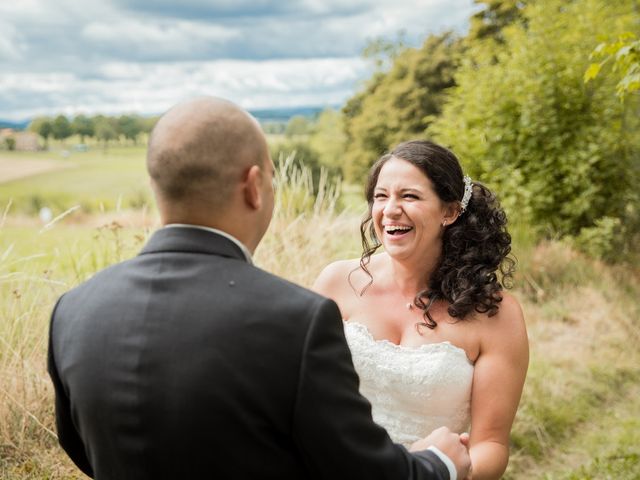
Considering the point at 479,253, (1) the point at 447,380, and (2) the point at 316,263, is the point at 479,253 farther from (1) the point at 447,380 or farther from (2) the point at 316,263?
(2) the point at 316,263

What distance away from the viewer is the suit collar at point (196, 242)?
5.62ft

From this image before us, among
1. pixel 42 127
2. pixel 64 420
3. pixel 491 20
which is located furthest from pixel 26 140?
pixel 64 420

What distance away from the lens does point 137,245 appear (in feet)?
19.6

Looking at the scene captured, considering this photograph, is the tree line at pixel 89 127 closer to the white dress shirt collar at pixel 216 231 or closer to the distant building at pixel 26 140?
the distant building at pixel 26 140

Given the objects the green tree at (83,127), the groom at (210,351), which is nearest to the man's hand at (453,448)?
the groom at (210,351)

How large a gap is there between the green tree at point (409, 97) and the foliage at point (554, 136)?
11.0 m

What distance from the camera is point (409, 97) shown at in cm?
2386

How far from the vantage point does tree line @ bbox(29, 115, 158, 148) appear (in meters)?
28.6

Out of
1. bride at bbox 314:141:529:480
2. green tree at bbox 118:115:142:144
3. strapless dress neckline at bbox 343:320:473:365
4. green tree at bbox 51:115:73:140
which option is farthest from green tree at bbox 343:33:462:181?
strapless dress neckline at bbox 343:320:473:365

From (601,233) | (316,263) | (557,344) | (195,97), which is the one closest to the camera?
(195,97)

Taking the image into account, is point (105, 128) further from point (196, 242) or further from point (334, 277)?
point (196, 242)

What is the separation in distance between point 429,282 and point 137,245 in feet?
11.0

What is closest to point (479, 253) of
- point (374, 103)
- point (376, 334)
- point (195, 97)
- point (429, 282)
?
point (429, 282)

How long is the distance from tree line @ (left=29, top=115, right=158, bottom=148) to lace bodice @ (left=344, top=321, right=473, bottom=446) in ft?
76.6
